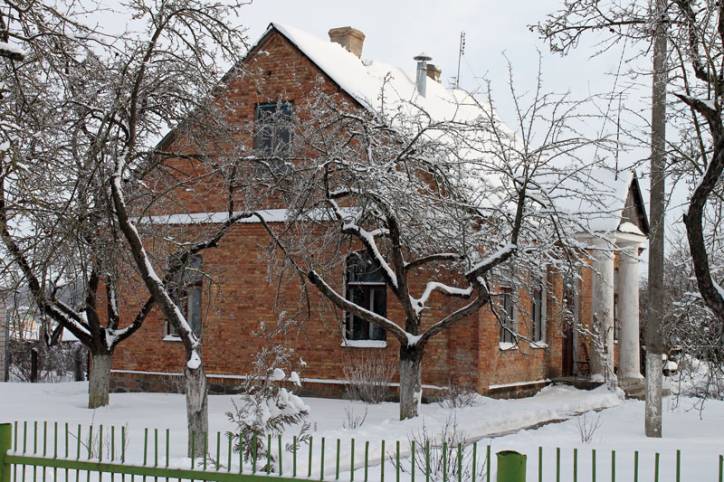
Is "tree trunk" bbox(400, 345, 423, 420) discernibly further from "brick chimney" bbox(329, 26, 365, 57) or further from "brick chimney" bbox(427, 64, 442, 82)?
"brick chimney" bbox(427, 64, 442, 82)

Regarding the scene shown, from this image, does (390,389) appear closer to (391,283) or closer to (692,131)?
(391,283)

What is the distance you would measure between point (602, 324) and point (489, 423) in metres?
8.05

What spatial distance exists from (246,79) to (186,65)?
9454 mm

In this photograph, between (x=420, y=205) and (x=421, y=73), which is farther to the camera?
(x=421, y=73)

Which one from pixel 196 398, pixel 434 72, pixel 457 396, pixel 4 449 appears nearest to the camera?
pixel 4 449

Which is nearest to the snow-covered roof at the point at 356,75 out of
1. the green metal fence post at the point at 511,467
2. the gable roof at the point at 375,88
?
the gable roof at the point at 375,88

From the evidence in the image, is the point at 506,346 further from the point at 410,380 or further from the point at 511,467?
the point at 511,467

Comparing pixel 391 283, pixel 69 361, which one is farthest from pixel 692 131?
pixel 69 361

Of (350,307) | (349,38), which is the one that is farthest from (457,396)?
(349,38)

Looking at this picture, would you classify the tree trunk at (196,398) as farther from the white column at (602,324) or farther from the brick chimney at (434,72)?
the brick chimney at (434,72)

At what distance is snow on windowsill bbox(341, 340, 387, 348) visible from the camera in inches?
692

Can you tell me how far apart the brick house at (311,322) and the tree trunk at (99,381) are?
2273 mm

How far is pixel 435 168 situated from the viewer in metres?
13.0

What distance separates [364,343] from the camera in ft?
58.2
